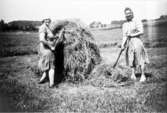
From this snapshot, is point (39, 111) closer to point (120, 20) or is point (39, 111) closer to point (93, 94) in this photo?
point (93, 94)

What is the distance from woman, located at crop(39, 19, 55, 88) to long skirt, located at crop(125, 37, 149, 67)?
99 cm

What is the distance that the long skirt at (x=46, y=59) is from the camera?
3041 mm

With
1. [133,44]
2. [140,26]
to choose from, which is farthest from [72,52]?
[140,26]

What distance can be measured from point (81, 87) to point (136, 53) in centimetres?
83

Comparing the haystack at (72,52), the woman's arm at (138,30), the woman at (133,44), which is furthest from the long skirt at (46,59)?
the woman's arm at (138,30)

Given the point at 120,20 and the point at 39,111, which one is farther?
the point at 120,20

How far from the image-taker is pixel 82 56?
320 centimetres

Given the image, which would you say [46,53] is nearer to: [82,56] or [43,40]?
[43,40]

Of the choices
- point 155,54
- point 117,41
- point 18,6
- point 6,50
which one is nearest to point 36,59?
point 6,50

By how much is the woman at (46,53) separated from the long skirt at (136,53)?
3.23ft

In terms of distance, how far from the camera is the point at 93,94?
290 centimetres

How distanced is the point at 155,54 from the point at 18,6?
1.78 metres

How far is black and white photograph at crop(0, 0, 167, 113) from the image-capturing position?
111 inches

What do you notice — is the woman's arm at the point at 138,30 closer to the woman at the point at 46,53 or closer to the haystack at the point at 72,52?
the haystack at the point at 72,52
